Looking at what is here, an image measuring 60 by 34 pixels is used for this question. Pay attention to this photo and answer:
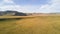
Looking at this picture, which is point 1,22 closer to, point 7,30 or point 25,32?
point 7,30

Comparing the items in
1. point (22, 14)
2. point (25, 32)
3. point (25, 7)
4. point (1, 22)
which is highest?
point (25, 7)

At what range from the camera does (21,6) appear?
1.61 m

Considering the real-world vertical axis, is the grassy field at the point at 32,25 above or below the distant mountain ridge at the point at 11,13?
below

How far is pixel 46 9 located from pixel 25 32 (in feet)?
1.49

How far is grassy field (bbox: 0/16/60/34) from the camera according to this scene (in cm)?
155

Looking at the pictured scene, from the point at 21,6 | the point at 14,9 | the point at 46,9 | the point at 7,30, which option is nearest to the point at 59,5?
the point at 46,9

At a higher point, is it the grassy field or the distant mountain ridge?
the distant mountain ridge

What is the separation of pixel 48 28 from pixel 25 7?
45cm

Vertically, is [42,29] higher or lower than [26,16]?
lower

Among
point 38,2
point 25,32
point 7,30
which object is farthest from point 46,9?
point 7,30

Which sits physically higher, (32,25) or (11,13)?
(11,13)

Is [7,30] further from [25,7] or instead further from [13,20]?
[25,7]

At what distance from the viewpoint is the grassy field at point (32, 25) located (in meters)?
1.55

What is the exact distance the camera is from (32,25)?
1580mm
